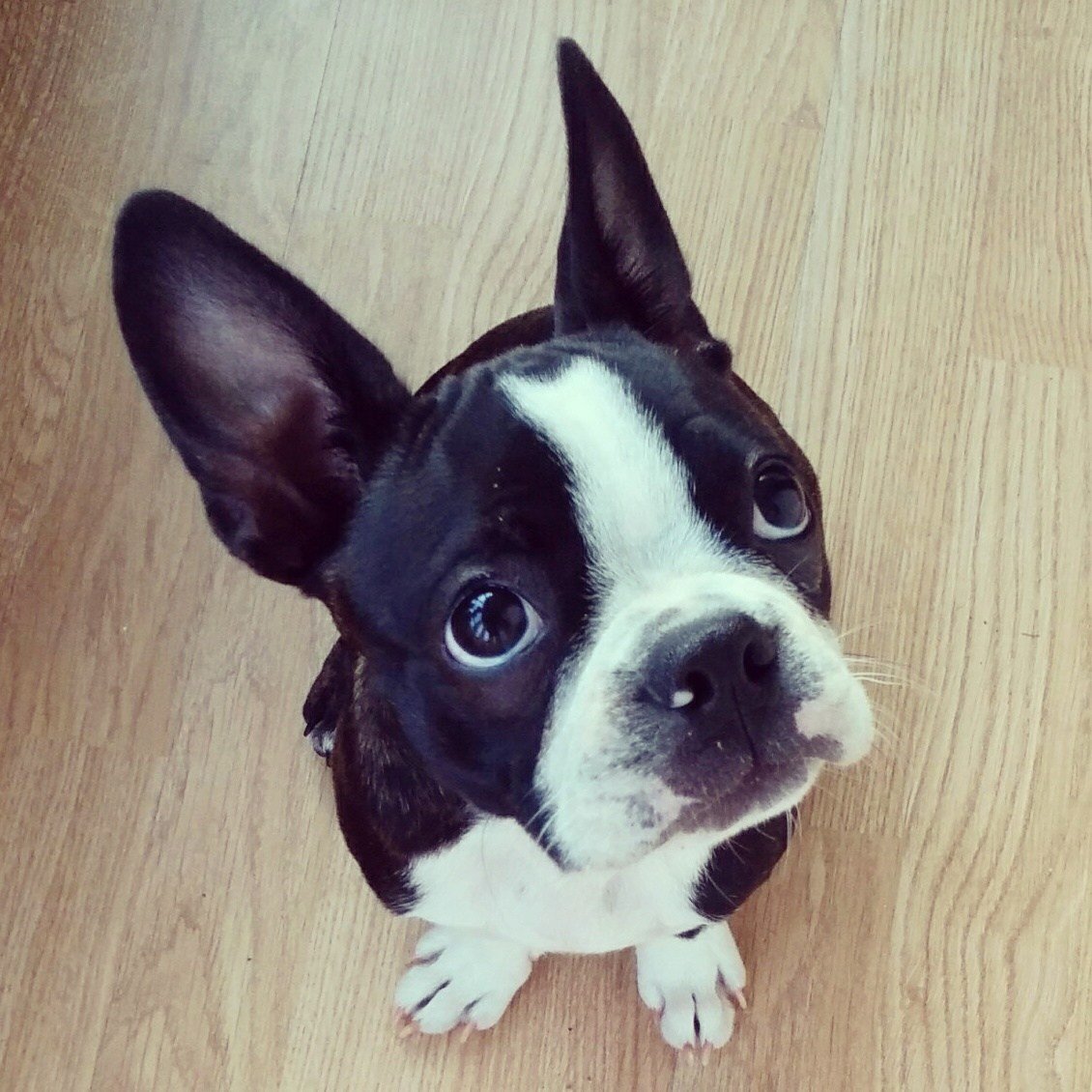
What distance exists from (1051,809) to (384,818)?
1.43 metres

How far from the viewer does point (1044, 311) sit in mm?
2801

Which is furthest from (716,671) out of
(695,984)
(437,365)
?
(437,365)

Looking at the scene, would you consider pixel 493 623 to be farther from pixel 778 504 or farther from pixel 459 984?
pixel 459 984

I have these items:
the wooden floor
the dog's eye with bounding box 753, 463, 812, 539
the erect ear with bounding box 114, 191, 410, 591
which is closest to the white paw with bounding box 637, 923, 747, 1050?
the wooden floor

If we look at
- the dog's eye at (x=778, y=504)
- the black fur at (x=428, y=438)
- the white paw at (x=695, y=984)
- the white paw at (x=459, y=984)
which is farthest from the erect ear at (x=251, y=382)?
the white paw at (x=695, y=984)

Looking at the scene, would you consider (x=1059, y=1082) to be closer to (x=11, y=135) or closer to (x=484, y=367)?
(x=484, y=367)

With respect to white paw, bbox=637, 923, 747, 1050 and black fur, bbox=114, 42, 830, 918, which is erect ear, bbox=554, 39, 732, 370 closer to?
black fur, bbox=114, 42, 830, 918

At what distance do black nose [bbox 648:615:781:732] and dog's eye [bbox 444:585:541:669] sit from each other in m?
0.20

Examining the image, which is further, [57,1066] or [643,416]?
[57,1066]

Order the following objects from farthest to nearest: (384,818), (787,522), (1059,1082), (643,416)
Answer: (1059,1082) < (384,818) < (787,522) < (643,416)

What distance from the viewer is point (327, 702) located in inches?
94.0

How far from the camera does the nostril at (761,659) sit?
137 centimetres

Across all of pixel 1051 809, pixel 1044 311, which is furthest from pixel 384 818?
pixel 1044 311

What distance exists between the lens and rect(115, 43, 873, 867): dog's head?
1.39 m
